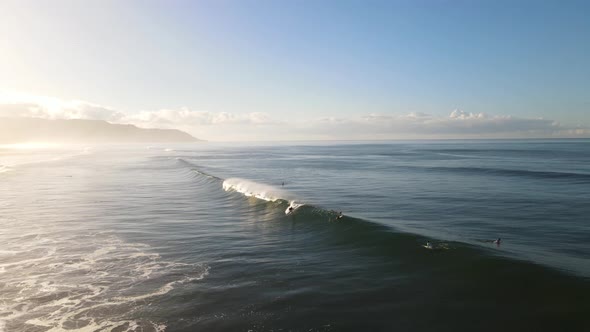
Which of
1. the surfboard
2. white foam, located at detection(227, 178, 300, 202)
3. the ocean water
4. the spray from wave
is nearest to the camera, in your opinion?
the ocean water

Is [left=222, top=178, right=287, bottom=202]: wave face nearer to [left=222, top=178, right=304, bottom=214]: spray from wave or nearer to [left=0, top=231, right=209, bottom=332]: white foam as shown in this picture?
[left=222, top=178, right=304, bottom=214]: spray from wave

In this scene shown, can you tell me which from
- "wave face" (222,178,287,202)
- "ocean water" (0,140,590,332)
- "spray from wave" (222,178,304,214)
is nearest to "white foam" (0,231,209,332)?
"ocean water" (0,140,590,332)

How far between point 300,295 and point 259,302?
157 cm

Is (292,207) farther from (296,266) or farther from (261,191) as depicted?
(296,266)

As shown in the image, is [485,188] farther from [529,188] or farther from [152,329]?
[152,329]

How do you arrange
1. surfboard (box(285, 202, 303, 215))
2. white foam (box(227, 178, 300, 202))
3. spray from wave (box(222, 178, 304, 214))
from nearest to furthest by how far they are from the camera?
1. surfboard (box(285, 202, 303, 215))
2. spray from wave (box(222, 178, 304, 214))
3. white foam (box(227, 178, 300, 202))

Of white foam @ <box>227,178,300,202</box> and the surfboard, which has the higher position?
the surfboard

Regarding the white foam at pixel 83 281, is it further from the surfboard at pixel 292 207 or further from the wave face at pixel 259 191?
the wave face at pixel 259 191

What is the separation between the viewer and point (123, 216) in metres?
29.4

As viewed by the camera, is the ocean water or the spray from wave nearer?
the ocean water

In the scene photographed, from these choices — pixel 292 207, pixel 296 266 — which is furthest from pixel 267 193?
pixel 296 266

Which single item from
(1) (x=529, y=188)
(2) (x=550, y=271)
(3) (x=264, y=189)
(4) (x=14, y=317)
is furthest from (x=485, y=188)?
(4) (x=14, y=317)

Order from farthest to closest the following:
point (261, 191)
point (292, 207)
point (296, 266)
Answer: point (261, 191)
point (292, 207)
point (296, 266)

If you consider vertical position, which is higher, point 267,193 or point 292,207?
point 292,207
